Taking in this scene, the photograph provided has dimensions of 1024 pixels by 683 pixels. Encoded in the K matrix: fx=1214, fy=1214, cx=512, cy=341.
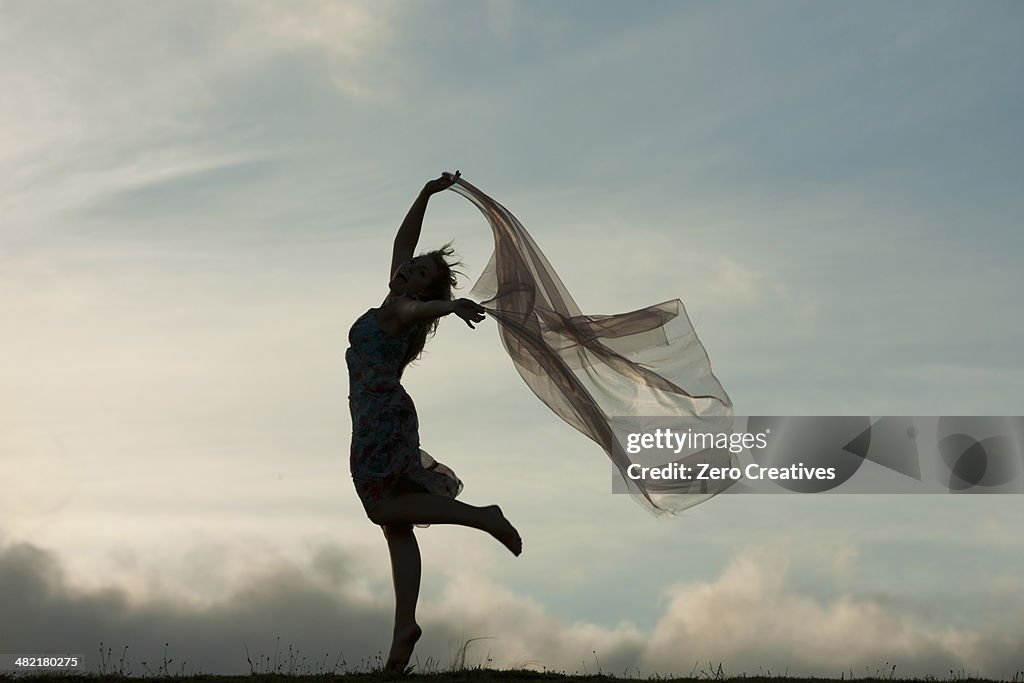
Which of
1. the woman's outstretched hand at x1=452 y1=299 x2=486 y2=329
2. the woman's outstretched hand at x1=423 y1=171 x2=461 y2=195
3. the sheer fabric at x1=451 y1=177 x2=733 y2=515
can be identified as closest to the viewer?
the woman's outstretched hand at x1=452 y1=299 x2=486 y2=329

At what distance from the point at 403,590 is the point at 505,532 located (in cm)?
96

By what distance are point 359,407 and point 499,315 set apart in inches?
53.2

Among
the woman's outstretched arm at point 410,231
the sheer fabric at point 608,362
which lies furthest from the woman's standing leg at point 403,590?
the woman's outstretched arm at point 410,231

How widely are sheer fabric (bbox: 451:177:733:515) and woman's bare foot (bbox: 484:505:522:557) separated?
1086 millimetres

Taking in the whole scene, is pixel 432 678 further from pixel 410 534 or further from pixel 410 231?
pixel 410 231

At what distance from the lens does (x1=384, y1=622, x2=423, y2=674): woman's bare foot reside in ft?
30.5

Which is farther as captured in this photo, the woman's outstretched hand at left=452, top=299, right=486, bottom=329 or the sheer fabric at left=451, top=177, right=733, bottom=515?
the sheer fabric at left=451, top=177, right=733, bottom=515

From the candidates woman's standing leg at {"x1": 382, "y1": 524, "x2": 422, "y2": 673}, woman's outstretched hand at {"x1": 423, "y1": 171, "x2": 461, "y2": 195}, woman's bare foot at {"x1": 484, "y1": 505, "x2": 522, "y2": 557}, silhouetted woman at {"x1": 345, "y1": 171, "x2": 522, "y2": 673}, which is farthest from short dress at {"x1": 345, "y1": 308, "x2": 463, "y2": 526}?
woman's outstretched hand at {"x1": 423, "y1": 171, "x2": 461, "y2": 195}

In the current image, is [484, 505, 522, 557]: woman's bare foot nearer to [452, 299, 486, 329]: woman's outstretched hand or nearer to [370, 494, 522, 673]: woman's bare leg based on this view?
[370, 494, 522, 673]: woman's bare leg

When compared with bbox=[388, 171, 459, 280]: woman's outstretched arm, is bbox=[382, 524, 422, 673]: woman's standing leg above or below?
below

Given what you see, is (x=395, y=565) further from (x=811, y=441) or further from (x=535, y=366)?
(x=811, y=441)

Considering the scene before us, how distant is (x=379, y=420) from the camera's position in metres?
9.27

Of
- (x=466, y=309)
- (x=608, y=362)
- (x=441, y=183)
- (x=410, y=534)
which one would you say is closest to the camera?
(x=466, y=309)

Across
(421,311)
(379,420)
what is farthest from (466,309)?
(379,420)
